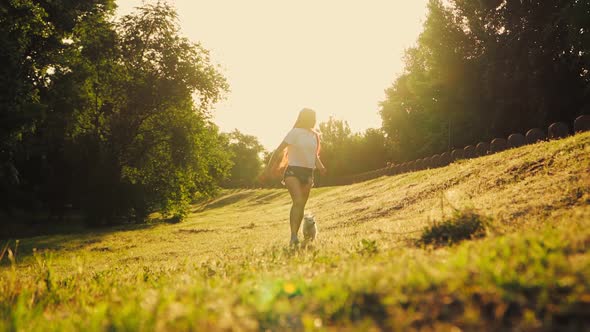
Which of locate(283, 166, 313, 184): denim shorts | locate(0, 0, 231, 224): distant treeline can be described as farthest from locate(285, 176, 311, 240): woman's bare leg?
locate(0, 0, 231, 224): distant treeline

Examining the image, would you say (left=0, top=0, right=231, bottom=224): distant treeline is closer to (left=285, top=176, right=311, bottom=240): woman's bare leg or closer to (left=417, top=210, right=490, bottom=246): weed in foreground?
(left=285, top=176, right=311, bottom=240): woman's bare leg

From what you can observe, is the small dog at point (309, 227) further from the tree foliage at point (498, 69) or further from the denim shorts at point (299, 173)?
the tree foliage at point (498, 69)

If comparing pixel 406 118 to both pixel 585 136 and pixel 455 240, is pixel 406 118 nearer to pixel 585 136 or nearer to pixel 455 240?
pixel 585 136

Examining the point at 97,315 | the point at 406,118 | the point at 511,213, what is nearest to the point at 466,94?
the point at 406,118

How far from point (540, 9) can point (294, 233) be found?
3252cm

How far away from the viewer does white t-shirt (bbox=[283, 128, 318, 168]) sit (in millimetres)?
7246

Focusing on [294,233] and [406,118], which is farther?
[406,118]

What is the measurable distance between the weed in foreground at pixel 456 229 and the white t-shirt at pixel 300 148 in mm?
2811

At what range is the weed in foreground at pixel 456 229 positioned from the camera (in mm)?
4476

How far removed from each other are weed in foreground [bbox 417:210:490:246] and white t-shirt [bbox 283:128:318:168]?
2811 mm

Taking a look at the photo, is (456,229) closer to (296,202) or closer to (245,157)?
(296,202)

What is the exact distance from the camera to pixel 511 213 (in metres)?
5.61

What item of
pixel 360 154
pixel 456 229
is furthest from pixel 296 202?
pixel 360 154

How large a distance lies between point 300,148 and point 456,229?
3367 millimetres
